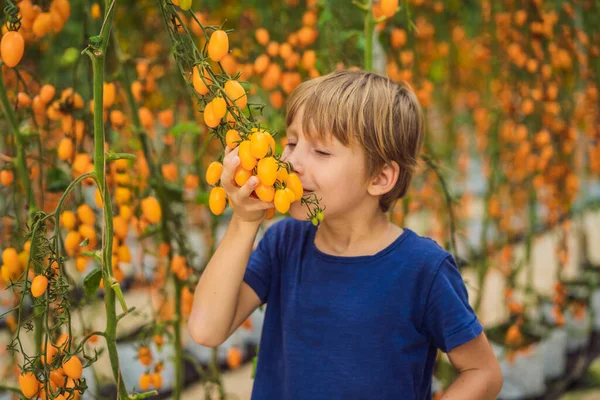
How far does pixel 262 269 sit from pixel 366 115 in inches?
12.3

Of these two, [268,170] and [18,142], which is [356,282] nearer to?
[268,170]

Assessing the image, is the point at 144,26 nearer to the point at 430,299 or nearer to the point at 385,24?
the point at 385,24

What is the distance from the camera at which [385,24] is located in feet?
5.59

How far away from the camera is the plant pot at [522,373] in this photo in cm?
224

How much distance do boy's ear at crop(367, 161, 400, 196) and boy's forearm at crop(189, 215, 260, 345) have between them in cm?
21

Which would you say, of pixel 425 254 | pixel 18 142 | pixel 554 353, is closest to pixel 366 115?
pixel 425 254

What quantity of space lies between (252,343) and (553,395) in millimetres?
1173

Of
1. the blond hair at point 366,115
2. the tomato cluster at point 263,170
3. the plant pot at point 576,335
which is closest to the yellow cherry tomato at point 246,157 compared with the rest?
the tomato cluster at point 263,170

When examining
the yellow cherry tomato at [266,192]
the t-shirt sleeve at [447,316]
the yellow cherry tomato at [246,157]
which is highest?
the yellow cherry tomato at [246,157]

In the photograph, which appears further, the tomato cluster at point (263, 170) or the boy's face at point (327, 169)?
the boy's face at point (327, 169)

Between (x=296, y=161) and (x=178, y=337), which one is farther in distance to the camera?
(x=178, y=337)

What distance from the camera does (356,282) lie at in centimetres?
105

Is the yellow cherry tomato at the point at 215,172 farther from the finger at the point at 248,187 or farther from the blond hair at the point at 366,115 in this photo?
the blond hair at the point at 366,115

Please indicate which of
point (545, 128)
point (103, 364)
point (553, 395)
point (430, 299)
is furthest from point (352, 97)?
point (103, 364)
